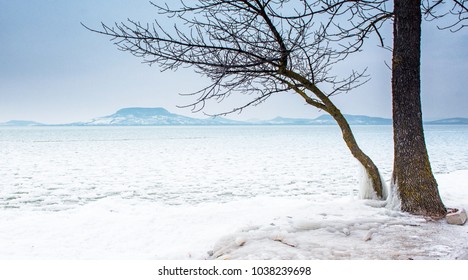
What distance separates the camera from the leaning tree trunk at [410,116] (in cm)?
602

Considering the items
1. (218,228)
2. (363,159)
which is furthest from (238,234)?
(363,159)

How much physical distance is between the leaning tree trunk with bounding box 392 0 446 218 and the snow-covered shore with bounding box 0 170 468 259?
427 mm

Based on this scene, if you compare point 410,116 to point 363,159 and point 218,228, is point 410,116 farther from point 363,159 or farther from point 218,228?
point 218,228

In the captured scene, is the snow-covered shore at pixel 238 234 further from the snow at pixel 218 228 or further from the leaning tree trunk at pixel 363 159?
the leaning tree trunk at pixel 363 159

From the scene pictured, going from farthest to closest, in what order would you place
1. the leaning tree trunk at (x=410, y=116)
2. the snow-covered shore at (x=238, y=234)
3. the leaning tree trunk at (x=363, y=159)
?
the leaning tree trunk at (x=363, y=159), the leaning tree trunk at (x=410, y=116), the snow-covered shore at (x=238, y=234)

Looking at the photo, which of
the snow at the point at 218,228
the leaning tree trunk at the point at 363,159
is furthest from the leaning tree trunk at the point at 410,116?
the leaning tree trunk at the point at 363,159

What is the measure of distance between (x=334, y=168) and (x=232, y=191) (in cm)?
Result: 695

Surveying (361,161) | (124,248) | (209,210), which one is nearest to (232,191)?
(209,210)

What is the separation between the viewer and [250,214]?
Answer: 22.8 feet

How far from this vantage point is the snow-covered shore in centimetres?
456

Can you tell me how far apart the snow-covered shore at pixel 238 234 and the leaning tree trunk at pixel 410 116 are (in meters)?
0.43

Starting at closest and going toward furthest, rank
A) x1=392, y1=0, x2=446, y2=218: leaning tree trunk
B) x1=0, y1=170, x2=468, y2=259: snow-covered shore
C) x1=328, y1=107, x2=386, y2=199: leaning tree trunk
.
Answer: x1=0, y1=170, x2=468, y2=259: snow-covered shore, x1=392, y1=0, x2=446, y2=218: leaning tree trunk, x1=328, y1=107, x2=386, y2=199: leaning tree trunk

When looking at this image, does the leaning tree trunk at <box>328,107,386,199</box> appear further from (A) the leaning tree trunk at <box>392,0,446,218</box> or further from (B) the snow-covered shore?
(A) the leaning tree trunk at <box>392,0,446,218</box>

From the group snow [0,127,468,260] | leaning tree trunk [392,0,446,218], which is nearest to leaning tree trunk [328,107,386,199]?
snow [0,127,468,260]
